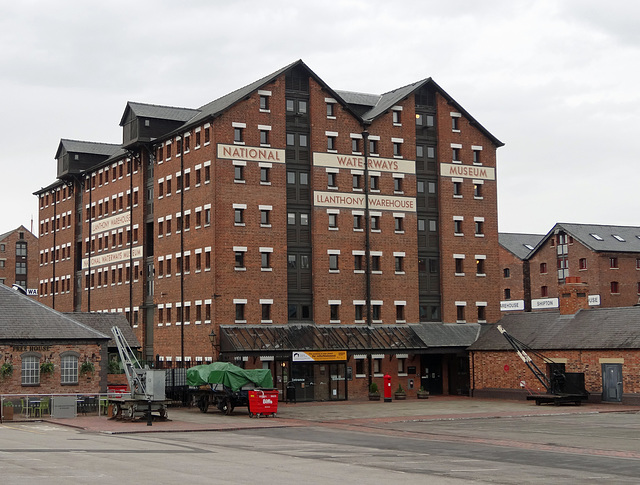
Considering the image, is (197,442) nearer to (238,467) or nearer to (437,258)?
(238,467)

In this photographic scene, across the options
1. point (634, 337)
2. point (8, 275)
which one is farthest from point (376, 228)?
point (8, 275)

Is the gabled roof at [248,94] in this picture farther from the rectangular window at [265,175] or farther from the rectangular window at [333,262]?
the rectangular window at [333,262]

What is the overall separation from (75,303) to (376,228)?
3201cm

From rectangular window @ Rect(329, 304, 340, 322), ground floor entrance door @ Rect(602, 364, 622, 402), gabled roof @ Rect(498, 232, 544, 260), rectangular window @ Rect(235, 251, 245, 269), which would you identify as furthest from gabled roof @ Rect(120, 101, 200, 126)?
gabled roof @ Rect(498, 232, 544, 260)

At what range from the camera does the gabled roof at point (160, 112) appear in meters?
66.1

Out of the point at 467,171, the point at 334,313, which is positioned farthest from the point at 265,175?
the point at 467,171

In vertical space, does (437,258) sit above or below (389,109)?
below

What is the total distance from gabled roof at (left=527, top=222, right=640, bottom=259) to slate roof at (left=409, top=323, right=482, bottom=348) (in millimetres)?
29920

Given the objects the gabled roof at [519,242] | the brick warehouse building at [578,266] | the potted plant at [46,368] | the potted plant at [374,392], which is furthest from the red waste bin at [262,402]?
the gabled roof at [519,242]

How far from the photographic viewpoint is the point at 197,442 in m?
31.8

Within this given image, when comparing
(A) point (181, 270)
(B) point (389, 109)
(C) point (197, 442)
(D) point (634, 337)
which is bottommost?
(C) point (197, 442)

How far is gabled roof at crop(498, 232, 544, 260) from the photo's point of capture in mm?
101062

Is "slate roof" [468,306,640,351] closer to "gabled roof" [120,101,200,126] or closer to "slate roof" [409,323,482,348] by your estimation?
"slate roof" [409,323,482,348]

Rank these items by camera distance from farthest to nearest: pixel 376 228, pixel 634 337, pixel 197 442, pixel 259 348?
pixel 376 228
pixel 259 348
pixel 634 337
pixel 197 442
